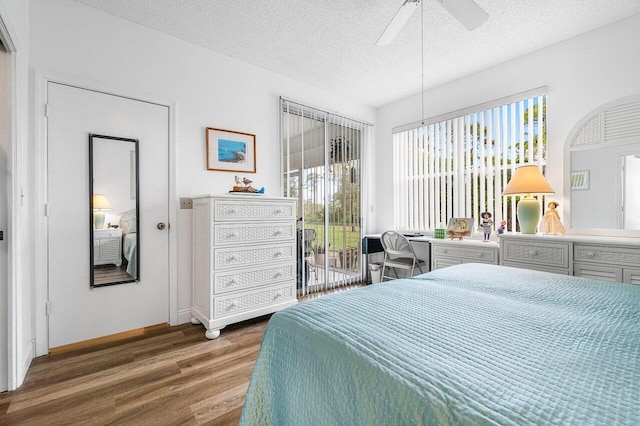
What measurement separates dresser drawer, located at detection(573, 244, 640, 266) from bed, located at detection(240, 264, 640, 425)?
1189mm

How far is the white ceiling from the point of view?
7.44 ft

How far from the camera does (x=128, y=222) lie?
248cm

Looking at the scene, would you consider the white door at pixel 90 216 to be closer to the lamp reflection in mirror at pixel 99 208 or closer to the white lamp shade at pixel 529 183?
the lamp reflection in mirror at pixel 99 208

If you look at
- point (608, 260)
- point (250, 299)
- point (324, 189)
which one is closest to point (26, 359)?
point (250, 299)

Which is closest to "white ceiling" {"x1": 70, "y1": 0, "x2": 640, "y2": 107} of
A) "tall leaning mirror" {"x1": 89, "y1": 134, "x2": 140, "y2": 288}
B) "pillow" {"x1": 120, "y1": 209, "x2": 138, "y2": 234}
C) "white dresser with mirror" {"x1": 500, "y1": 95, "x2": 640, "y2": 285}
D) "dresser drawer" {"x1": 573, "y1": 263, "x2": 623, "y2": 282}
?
"white dresser with mirror" {"x1": 500, "y1": 95, "x2": 640, "y2": 285}

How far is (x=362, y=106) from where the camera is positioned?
14.1 feet

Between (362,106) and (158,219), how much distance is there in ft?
10.4

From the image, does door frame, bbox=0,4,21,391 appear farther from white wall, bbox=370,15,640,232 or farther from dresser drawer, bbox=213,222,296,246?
white wall, bbox=370,15,640,232

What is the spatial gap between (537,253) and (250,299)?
2.58 metres

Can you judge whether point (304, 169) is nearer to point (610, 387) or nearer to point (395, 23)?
point (395, 23)

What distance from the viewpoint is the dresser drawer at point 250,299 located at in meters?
2.45

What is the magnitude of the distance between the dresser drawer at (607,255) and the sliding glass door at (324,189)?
7.94 feet

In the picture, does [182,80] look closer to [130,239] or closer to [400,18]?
[130,239]

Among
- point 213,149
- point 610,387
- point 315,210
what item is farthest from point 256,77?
point 610,387
